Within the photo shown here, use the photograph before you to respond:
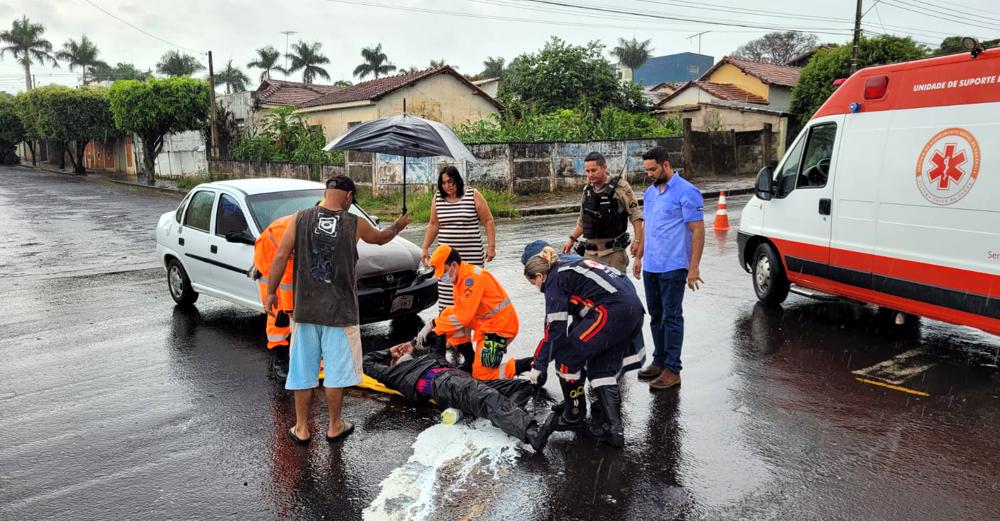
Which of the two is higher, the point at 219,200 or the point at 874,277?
the point at 219,200

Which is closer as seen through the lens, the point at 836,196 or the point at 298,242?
the point at 298,242

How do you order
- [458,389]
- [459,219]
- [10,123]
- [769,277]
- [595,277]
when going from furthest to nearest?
1. [10,123]
2. [769,277]
3. [459,219]
4. [458,389]
5. [595,277]

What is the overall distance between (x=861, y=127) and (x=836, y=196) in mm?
679

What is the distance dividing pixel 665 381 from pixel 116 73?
97.1 m

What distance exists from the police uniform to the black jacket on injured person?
1.40 metres

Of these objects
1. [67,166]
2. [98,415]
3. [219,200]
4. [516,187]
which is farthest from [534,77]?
[67,166]

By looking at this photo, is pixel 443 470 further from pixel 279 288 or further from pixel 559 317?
pixel 279 288

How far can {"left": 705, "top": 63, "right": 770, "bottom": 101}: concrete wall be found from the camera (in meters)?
35.5

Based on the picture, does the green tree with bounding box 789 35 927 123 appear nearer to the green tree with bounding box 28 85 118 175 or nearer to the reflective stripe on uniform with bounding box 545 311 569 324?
the reflective stripe on uniform with bounding box 545 311 569 324

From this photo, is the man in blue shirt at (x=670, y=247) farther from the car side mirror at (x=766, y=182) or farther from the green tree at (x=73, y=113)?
the green tree at (x=73, y=113)

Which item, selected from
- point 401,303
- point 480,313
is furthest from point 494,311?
point 401,303

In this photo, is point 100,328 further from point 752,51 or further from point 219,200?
point 752,51

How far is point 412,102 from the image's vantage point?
28578 mm

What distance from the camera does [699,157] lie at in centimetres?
2706
